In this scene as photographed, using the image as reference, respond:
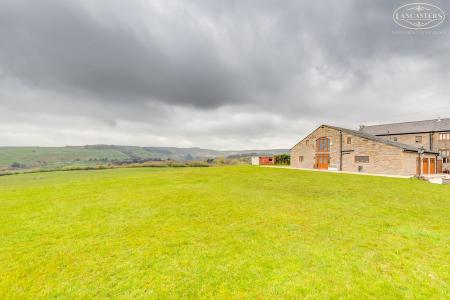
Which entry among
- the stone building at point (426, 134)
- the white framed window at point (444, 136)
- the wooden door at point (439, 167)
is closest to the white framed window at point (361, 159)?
the wooden door at point (439, 167)

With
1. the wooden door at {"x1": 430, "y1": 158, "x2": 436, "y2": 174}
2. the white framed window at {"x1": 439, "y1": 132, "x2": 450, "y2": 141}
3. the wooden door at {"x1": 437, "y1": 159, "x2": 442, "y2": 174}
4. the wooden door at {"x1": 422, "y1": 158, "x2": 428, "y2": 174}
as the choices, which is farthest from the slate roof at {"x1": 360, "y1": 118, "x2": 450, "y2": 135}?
the wooden door at {"x1": 422, "y1": 158, "x2": 428, "y2": 174}

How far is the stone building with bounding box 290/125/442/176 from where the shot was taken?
30745mm

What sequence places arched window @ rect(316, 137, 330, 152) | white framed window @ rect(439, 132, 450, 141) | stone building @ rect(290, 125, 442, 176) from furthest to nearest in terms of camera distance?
white framed window @ rect(439, 132, 450, 141) < arched window @ rect(316, 137, 330, 152) < stone building @ rect(290, 125, 442, 176)

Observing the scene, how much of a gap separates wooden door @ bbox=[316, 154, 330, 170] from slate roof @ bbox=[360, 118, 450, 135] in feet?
86.2

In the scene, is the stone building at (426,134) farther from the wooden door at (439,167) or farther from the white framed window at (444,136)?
the wooden door at (439,167)

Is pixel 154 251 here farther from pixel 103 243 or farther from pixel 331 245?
pixel 331 245

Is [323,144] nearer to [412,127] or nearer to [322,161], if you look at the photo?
[322,161]

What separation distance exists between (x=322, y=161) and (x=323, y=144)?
11.8 ft

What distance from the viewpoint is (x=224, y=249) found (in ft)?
22.7

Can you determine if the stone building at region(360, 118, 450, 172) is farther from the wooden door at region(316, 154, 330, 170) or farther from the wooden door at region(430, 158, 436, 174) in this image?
the wooden door at region(316, 154, 330, 170)

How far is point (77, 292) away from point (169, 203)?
319 inches

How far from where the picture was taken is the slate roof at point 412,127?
43406mm

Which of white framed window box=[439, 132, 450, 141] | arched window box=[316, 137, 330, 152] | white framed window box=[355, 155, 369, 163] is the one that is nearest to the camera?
white framed window box=[355, 155, 369, 163]

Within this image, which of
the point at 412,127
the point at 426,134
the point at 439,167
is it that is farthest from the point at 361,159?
the point at 412,127
